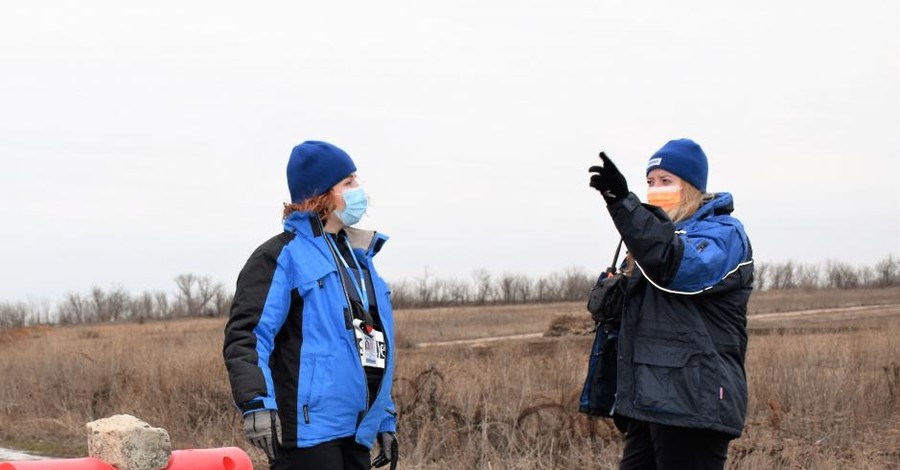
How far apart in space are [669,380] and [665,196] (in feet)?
2.73

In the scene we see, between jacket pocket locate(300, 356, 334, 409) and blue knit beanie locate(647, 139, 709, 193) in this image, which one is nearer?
jacket pocket locate(300, 356, 334, 409)

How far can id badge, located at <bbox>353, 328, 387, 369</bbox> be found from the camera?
378 centimetres

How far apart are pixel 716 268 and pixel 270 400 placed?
5.74 ft

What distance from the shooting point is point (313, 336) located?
370 cm

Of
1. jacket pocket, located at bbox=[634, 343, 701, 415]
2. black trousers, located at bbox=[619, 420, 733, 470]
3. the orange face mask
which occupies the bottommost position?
black trousers, located at bbox=[619, 420, 733, 470]

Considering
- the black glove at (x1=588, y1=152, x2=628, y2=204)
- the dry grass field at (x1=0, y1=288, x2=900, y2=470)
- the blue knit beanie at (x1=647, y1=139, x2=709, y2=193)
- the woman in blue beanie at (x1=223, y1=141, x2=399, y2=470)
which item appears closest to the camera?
the woman in blue beanie at (x1=223, y1=141, x2=399, y2=470)

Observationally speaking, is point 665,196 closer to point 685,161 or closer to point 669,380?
point 685,161

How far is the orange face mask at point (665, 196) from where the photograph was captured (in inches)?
168

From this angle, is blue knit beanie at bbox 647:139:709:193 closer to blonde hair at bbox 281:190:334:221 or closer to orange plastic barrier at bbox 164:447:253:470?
blonde hair at bbox 281:190:334:221

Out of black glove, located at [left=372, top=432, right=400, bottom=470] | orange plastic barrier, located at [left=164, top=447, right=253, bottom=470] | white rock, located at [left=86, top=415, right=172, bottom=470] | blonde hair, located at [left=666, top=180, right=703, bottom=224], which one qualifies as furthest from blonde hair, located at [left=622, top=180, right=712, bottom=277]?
white rock, located at [left=86, top=415, right=172, bottom=470]

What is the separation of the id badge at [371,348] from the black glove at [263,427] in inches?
16.7

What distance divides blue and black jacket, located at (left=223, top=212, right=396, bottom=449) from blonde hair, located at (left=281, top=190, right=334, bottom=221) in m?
0.15

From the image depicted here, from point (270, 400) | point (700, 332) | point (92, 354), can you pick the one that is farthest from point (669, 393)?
point (92, 354)

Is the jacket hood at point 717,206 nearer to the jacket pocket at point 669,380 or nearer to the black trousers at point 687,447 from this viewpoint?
the jacket pocket at point 669,380
